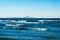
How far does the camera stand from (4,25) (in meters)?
4.77

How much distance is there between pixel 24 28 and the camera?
476cm

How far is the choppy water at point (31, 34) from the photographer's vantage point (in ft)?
13.8

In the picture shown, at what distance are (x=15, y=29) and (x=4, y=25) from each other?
0.30 metres

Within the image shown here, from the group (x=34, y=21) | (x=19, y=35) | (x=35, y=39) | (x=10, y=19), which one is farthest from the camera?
(x=10, y=19)

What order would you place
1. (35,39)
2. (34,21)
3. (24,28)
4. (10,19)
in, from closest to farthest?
(35,39) < (24,28) < (34,21) < (10,19)

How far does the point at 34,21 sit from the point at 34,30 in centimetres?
53

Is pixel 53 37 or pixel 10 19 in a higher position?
pixel 10 19

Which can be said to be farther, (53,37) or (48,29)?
(48,29)

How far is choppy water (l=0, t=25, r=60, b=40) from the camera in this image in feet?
13.8

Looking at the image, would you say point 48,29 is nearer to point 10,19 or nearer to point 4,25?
point 4,25

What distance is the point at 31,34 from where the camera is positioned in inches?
176

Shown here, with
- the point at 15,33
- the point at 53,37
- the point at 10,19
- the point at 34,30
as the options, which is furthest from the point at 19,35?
the point at 10,19

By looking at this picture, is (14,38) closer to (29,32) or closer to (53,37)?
(29,32)

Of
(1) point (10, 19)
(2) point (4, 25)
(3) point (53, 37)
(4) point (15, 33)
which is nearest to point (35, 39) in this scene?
(3) point (53, 37)
